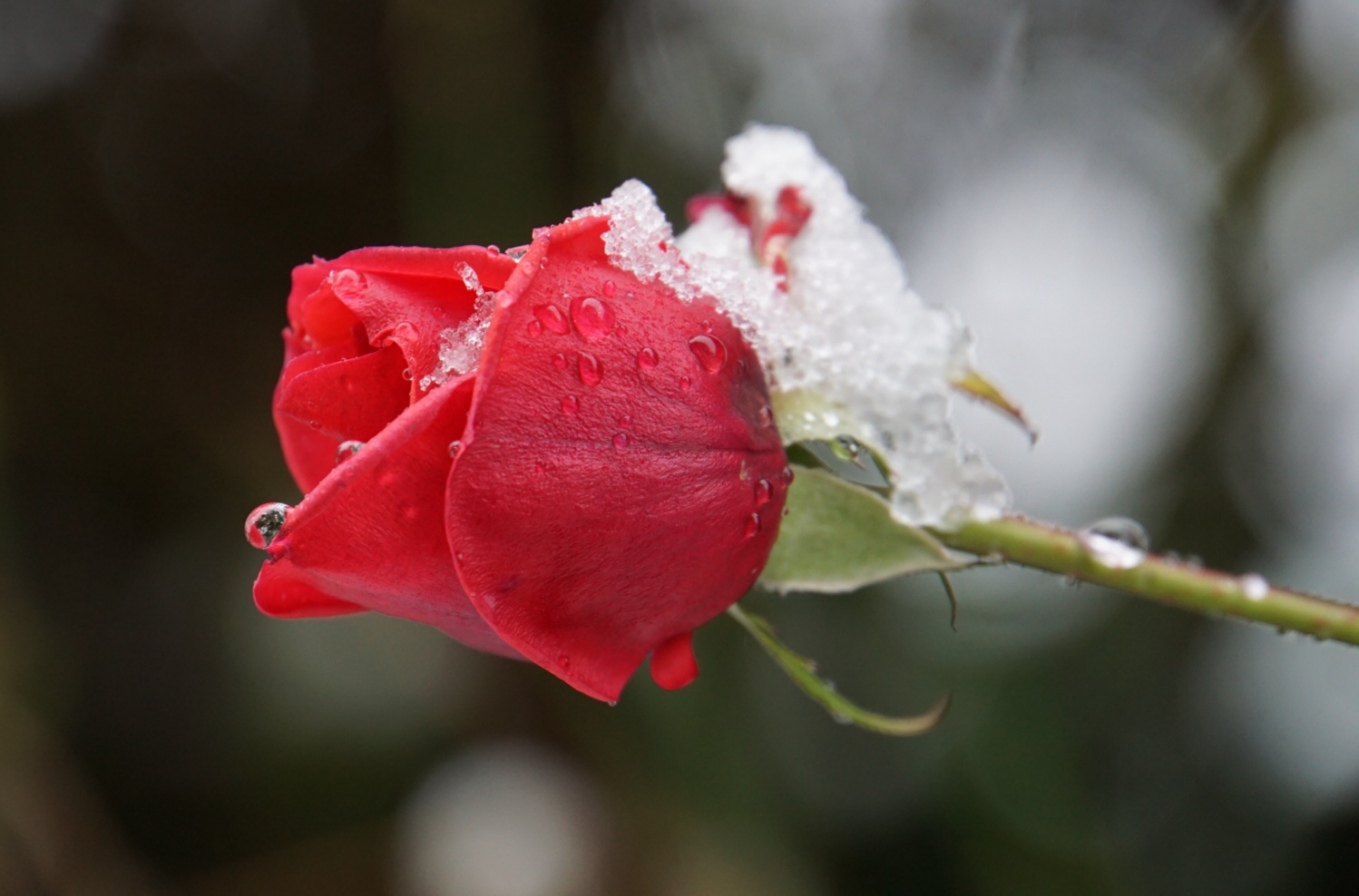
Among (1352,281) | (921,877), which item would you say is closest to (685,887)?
(921,877)

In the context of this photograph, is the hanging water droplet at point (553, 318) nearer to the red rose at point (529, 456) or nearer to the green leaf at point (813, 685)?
the red rose at point (529, 456)

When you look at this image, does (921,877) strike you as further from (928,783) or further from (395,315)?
(395,315)

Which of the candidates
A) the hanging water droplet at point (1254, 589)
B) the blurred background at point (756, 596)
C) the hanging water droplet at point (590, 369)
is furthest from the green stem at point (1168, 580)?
the blurred background at point (756, 596)

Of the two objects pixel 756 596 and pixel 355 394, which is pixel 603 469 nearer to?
pixel 355 394

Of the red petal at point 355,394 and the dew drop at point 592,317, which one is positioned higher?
the dew drop at point 592,317

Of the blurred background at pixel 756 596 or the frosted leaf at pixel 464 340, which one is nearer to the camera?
the frosted leaf at pixel 464 340

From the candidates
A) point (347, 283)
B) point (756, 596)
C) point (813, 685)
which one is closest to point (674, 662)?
point (813, 685)
